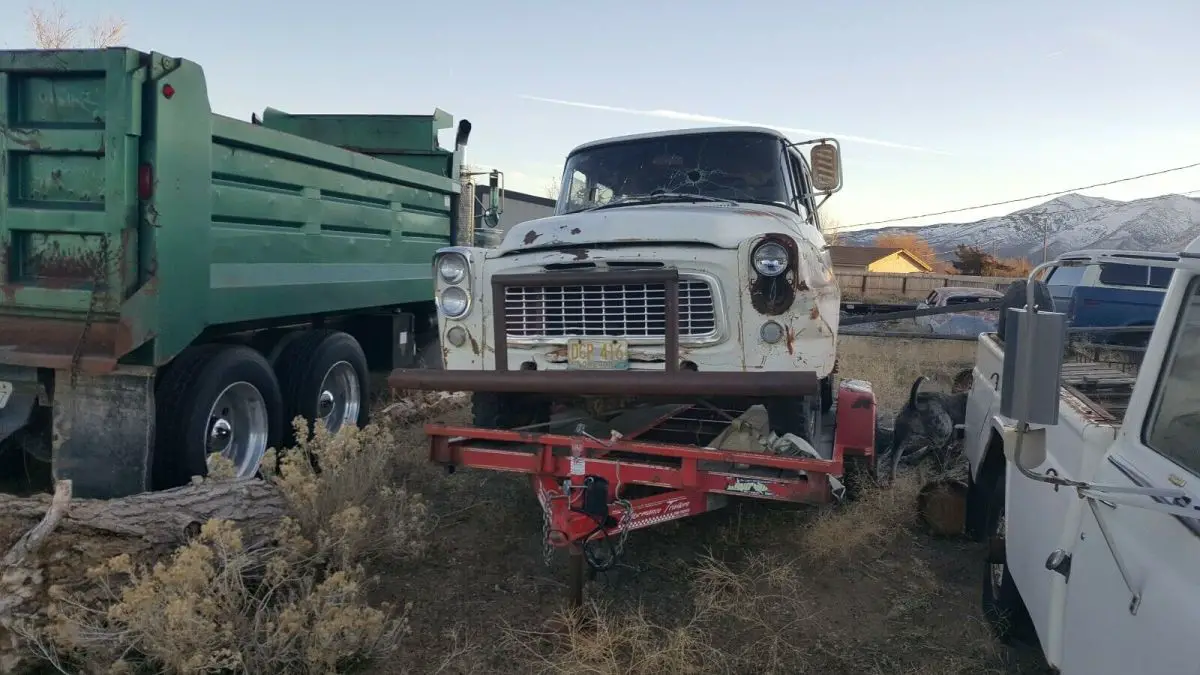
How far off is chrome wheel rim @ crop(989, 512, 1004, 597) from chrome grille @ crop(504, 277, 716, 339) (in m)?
1.59

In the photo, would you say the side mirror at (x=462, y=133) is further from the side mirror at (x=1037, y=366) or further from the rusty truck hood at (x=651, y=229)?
the side mirror at (x=1037, y=366)

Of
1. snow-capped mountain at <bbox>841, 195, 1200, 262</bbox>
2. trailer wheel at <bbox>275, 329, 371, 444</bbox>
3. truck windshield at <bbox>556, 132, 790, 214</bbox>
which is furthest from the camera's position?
snow-capped mountain at <bbox>841, 195, 1200, 262</bbox>

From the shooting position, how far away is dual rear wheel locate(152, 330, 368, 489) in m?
4.40

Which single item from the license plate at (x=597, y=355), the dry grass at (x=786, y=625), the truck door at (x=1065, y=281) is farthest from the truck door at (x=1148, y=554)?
the truck door at (x=1065, y=281)

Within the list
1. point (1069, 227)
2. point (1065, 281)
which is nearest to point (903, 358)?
point (1065, 281)

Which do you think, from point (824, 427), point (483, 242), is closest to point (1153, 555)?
point (824, 427)

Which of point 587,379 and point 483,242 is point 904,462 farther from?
point 483,242

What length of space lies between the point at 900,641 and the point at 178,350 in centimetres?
375

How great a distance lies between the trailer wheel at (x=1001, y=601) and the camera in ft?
11.6

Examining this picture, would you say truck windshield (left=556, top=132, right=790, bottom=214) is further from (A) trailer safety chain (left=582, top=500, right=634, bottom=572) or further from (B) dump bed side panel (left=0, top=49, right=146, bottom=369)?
(B) dump bed side panel (left=0, top=49, right=146, bottom=369)

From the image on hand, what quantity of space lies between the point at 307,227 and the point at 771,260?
3154mm

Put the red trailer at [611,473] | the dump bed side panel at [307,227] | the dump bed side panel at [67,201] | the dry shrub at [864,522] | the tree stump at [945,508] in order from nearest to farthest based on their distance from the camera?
1. the red trailer at [611,473]
2. the dump bed side panel at [67,201]
3. the dry shrub at [864,522]
4. the dump bed side panel at [307,227]
5. the tree stump at [945,508]

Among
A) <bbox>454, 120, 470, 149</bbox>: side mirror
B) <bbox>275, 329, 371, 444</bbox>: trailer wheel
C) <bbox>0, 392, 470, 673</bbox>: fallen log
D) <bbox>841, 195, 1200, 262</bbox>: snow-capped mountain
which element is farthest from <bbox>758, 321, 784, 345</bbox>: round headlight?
<bbox>841, 195, 1200, 262</bbox>: snow-capped mountain

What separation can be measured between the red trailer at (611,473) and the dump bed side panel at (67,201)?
4.82ft
